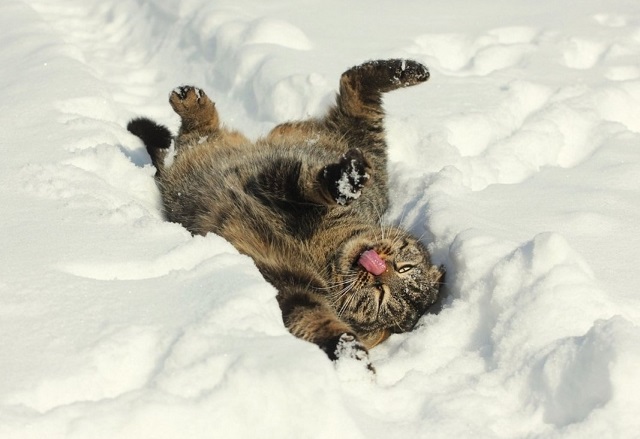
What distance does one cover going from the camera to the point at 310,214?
11.8ft

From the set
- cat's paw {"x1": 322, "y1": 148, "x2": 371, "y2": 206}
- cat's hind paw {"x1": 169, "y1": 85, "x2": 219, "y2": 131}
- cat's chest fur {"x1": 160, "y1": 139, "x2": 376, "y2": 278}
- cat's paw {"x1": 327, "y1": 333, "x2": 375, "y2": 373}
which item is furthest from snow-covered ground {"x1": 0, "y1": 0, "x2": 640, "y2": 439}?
cat's paw {"x1": 322, "y1": 148, "x2": 371, "y2": 206}

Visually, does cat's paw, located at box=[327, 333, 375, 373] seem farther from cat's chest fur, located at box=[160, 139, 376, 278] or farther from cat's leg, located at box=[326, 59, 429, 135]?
cat's leg, located at box=[326, 59, 429, 135]

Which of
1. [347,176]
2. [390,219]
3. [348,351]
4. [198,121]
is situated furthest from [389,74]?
[348,351]

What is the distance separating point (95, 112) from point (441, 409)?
2913mm

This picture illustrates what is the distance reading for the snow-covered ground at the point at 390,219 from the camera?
200 centimetres

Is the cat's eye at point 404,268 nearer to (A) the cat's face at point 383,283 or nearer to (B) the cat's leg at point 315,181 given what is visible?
(A) the cat's face at point 383,283

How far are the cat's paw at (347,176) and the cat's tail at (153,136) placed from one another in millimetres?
1338

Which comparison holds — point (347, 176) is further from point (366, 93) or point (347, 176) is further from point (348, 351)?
point (366, 93)

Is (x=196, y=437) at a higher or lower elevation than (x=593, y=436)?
higher

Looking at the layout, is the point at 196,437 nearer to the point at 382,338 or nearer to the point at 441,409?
the point at 441,409

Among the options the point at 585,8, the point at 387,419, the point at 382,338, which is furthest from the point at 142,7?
the point at 387,419

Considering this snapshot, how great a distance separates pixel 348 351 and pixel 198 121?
213 centimetres

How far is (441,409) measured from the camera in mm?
2312

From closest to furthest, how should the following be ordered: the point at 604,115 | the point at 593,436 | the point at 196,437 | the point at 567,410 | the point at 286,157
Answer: the point at 196,437 < the point at 593,436 < the point at 567,410 < the point at 286,157 < the point at 604,115
